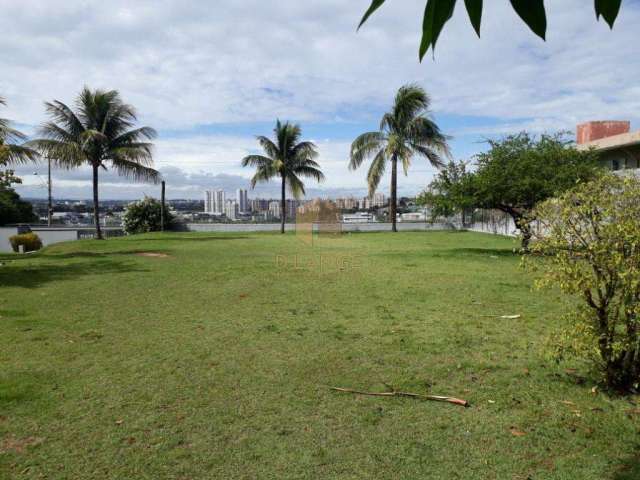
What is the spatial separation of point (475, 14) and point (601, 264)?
3.05 metres

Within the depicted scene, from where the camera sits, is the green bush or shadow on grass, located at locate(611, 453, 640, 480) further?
the green bush

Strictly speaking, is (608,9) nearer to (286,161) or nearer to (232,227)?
(286,161)

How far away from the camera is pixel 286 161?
26.8 meters

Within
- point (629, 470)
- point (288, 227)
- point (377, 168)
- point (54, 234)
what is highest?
point (377, 168)

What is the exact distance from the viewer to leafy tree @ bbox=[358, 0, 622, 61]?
82 centimetres

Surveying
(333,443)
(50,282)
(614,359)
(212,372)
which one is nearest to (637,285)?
(614,359)

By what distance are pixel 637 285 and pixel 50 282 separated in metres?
9.58

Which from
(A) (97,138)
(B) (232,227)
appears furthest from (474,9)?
(B) (232,227)

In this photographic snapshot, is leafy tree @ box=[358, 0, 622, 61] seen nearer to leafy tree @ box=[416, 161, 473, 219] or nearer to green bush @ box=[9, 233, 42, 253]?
leafy tree @ box=[416, 161, 473, 219]

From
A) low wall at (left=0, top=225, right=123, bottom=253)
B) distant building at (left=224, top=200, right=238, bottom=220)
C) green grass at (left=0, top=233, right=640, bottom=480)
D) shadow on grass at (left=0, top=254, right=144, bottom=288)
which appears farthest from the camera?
distant building at (left=224, top=200, right=238, bottom=220)

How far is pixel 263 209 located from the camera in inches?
1410

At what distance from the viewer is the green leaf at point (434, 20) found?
858 millimetres

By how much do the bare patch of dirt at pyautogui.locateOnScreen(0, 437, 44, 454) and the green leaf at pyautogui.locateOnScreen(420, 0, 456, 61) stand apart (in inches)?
128

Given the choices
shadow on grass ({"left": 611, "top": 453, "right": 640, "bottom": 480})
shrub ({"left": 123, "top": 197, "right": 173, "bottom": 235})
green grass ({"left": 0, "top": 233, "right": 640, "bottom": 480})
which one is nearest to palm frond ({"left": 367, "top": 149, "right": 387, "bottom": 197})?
shrub ({"left": 123, "top": 197, "right": 173, "bottom": 235})
